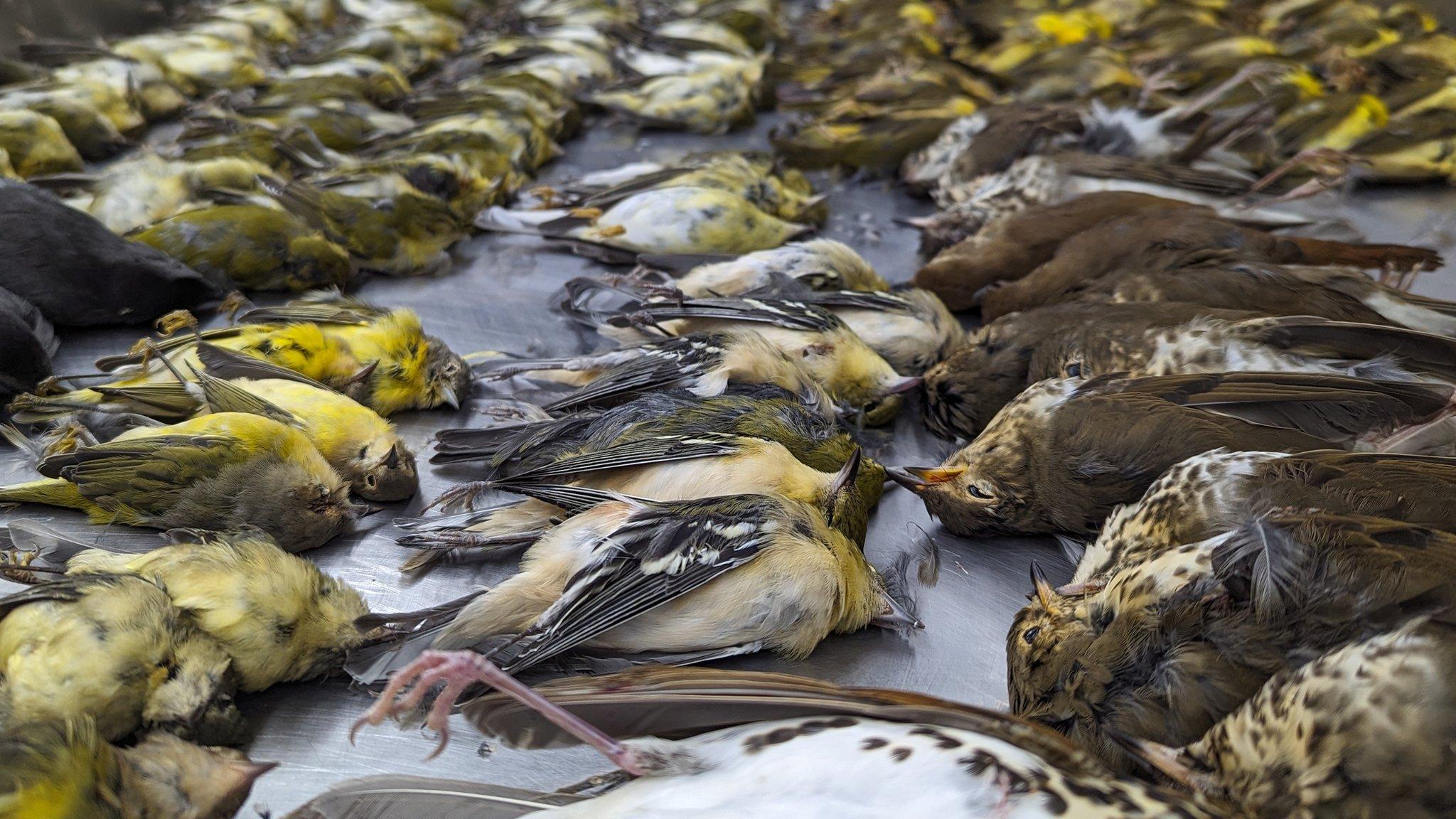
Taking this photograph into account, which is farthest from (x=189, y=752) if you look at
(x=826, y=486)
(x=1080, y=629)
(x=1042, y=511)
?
(x=1042, y=511)

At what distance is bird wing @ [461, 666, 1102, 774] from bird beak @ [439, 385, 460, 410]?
1.43m

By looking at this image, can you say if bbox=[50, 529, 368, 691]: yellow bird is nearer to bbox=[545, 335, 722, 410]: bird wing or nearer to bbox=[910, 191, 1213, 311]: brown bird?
bbox=[545, 335, 722, 410]: bird wing

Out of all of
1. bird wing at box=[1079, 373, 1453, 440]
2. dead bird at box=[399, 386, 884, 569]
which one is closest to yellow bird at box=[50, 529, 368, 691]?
dead bird at box=[399, 386, 884, 569]

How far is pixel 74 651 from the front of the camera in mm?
1510

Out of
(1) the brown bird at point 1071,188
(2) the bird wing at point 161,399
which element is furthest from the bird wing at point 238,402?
(1) the brown bird at point 1071,188

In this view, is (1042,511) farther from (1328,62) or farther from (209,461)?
(1328,62)

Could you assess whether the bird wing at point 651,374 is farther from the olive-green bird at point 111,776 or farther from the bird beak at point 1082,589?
the olive-green bird at point 111,776

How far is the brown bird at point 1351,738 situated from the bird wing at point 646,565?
2.85ft

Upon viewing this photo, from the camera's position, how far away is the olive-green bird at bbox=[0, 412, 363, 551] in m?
2.01

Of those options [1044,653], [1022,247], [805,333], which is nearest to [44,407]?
[805,333]

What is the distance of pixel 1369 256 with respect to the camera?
9.68 feet

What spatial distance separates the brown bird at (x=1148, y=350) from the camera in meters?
2.25

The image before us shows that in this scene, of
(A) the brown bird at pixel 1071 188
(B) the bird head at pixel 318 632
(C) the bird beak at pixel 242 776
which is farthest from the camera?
(A) the brown bird at pixel 1071 188

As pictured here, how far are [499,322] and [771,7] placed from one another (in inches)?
186
